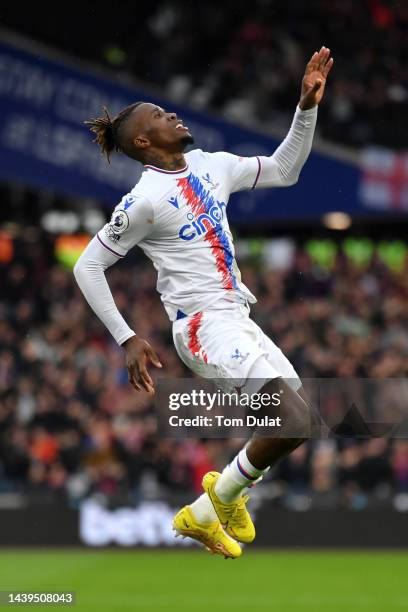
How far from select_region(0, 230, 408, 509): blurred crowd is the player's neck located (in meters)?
7.77

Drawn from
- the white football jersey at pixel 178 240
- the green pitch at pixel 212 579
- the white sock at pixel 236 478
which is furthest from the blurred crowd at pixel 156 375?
the white football jersey at pixel 178 240

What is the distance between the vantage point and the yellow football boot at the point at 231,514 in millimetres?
7461

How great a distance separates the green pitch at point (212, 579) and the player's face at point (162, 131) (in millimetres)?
5786

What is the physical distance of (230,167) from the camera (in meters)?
7.71

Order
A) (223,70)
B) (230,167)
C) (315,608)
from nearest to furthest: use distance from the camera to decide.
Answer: (230,167)
(315,608)
(223,70)

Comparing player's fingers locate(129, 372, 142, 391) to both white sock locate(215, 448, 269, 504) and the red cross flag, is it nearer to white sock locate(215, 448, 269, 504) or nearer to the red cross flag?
white sock locate(215, 448, 269, 504)

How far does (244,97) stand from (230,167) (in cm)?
969

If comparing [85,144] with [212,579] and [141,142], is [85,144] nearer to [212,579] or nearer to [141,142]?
[212,579]

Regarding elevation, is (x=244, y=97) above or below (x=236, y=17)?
below

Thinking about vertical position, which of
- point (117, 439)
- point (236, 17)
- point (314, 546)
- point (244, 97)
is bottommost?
point (314, 546)

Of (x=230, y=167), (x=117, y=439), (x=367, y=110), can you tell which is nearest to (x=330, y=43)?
(x=367, y=110)

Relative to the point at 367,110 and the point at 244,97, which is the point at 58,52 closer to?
the point at 244,97

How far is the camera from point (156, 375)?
15883 millimetres

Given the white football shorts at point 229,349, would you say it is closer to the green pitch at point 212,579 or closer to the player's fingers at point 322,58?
the player's fingers at point 322,58
